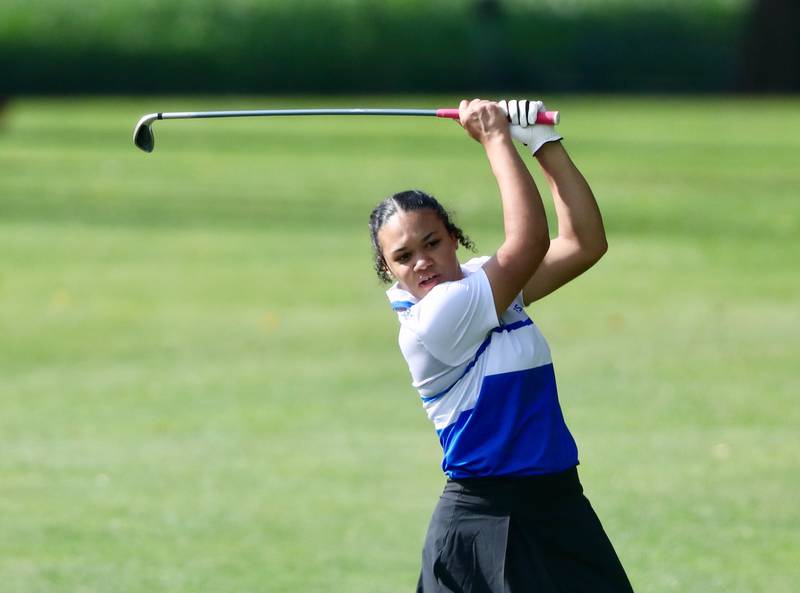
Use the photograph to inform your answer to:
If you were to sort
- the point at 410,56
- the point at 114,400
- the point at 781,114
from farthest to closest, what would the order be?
1. the point at 410,56
2. the point at 781,114
3. the point at 114,400

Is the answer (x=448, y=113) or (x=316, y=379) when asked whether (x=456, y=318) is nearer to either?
(x=448, y=113)

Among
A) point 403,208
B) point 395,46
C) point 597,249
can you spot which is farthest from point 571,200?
point 395,46

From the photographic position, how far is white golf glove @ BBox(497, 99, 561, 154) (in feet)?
13.6

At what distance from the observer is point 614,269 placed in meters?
14.1

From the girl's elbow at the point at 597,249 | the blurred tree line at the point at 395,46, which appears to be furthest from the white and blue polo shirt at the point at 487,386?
the blurred tree line at the point at 395,46

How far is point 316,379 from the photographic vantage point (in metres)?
9.94

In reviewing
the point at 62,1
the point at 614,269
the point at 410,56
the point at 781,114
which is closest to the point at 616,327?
the point at 614,269

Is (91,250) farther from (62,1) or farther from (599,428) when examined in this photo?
(62,1)

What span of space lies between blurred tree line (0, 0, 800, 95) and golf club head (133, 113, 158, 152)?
3203 cm

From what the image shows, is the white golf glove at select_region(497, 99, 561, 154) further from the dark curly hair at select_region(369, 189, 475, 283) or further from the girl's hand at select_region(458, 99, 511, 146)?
the dark curly hair at select_region(369, 189, 475, 283)

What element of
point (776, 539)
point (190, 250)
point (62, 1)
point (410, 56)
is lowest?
point (776, 539)

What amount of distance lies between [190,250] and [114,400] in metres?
6.00

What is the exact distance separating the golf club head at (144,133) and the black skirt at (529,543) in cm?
140

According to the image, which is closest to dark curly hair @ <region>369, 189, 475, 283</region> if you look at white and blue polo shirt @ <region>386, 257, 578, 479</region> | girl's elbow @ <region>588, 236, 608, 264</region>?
white and blue polo shirt @ <region>386, 257, 578, 479</region>
